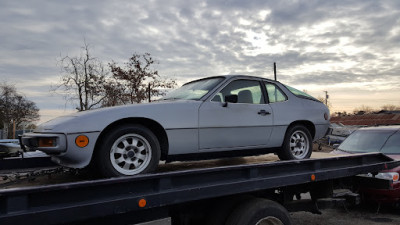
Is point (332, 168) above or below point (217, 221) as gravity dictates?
above

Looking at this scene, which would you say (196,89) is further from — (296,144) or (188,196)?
(188,196)

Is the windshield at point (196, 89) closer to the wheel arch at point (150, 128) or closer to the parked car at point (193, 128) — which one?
the parked car at point (193, 128)

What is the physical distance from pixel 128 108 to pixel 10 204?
137 centimetres

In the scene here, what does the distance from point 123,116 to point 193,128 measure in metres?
0.78

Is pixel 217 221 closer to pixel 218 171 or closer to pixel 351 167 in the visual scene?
pixel 218 171

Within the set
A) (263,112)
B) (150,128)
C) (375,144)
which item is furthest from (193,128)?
(375,144)

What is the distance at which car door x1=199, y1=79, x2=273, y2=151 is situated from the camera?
354 cm

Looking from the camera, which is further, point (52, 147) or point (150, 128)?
point (150, 128)

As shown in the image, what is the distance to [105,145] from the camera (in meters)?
2.87

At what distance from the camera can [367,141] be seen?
648 cm

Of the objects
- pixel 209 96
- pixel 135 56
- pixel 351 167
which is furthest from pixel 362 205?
pixel 135 56

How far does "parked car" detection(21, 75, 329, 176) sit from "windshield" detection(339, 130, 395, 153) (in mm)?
2073

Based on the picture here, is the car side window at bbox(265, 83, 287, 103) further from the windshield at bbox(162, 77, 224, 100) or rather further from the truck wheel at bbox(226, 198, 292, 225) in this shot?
the truck wheel at bbox(226, 198, 292, 225)

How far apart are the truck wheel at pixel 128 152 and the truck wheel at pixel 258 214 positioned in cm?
90
